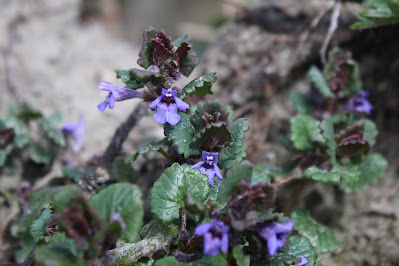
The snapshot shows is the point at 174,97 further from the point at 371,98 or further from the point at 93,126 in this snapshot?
the point at 371,98

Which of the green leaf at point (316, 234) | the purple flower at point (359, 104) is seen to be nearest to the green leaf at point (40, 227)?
the green leaf at point (316, 234)

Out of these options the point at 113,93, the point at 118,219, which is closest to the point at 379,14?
the point at 113,93

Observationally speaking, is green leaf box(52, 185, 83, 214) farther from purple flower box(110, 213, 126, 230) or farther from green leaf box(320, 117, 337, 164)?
green leaf box(320, 117, 337, 164)

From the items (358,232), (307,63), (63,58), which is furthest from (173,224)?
(63,58)

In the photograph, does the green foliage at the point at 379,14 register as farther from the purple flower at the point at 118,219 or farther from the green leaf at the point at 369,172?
the purple flower at the point at 118,219

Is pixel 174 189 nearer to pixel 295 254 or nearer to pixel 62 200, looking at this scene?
pixel 62 200
